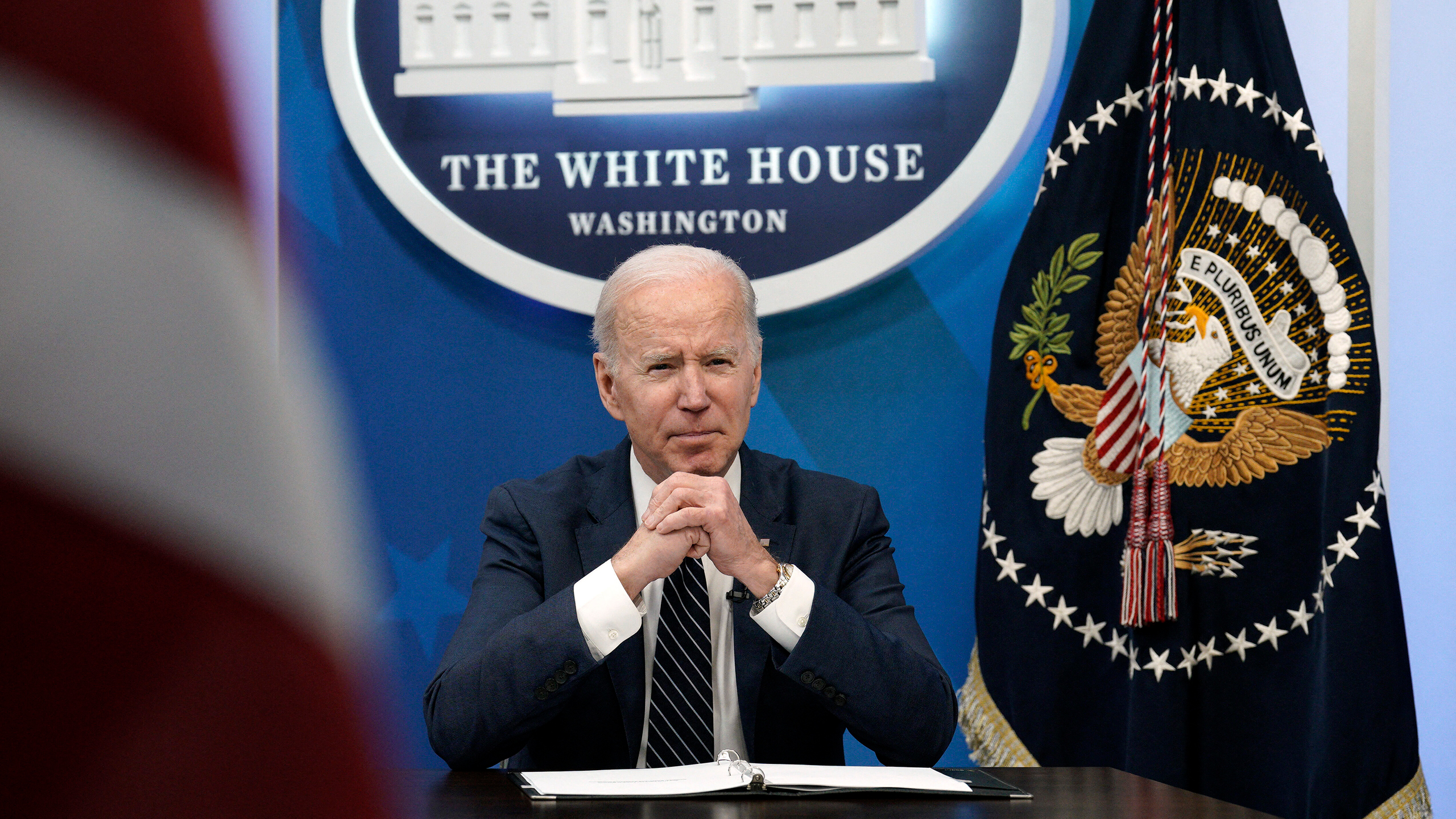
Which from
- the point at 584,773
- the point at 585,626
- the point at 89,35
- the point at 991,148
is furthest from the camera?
the point at 991,148

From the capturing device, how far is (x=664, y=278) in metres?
2.09

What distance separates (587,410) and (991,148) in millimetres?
1128

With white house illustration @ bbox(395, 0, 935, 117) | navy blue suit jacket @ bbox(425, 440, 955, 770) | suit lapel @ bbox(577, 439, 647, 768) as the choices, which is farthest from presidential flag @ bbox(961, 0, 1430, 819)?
Answer: suit lapel @ bbox(577, 439, 647, 768)

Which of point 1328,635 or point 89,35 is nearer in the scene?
point 89,35

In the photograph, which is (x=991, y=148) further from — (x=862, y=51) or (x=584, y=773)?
(x=584, y=773)

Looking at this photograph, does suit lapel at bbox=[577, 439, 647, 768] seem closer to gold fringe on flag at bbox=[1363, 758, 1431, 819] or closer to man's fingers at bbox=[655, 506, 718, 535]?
man's fingers at bbox=[655, 506, 718, 535]

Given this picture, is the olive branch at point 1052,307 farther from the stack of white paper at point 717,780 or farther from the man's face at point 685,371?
the stack of white paper at point 717,780

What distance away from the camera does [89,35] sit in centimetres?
15

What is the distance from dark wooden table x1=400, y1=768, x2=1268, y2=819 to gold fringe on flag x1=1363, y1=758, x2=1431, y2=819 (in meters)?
1.07

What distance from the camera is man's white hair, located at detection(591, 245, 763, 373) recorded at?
82.4 inches

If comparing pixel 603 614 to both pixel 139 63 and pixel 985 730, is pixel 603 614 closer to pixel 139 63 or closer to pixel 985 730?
pixel 985 730

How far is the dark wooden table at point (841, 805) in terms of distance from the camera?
4.38ft

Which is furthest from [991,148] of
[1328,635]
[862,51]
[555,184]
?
[1328,635]

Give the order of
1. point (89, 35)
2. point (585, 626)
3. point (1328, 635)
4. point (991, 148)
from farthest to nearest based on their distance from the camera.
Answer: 1. point (991, 148)
2. point (1328, 635)
3. point (585, 626)
4. point (89, 35)
